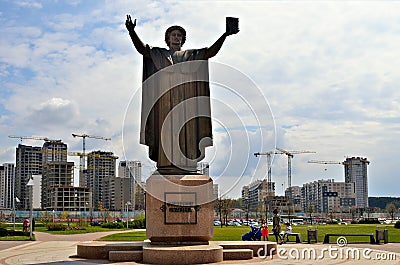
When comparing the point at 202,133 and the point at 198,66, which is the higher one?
the point at 198,66

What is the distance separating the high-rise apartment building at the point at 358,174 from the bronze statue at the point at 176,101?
16194 cm

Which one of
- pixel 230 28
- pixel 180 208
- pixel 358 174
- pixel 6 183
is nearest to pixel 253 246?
pixel 180 208

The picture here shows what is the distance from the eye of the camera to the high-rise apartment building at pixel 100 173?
128 meters

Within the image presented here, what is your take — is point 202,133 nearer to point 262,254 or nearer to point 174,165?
point 174,165

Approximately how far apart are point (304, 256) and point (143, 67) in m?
7.60

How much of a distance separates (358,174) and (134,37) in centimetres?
17277

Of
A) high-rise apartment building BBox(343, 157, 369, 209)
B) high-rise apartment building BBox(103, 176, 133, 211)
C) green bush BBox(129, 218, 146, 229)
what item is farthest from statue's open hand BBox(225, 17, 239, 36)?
high-rise apartment building BBox(343, 157, 369, 209)

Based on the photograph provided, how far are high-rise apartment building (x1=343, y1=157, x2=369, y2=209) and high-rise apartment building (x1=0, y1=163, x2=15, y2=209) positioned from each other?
97.8m

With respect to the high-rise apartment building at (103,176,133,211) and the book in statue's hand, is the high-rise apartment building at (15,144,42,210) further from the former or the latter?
the book in statue's hand

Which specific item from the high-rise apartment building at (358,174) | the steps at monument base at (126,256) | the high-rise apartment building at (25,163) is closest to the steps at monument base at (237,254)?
the steps at monument base at (126,256)

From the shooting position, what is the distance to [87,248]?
16.4m

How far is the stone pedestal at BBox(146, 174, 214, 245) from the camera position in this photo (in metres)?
15.6

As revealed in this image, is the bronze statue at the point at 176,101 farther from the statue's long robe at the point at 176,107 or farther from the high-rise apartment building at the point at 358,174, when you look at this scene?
the high-rise apartment building at the point at 358,174

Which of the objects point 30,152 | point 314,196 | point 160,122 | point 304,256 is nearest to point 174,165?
point 160,122
